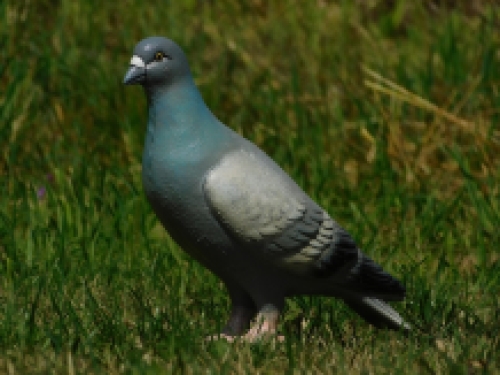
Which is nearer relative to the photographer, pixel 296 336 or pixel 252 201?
pixel 252 201

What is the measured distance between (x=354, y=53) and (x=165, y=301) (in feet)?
9.32

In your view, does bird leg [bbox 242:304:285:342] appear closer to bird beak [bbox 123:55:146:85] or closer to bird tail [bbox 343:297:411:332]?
bird tail [bbox 343:297:411:332]

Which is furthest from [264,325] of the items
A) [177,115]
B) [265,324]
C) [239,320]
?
[177,115]

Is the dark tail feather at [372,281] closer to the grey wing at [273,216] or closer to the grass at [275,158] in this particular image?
the grey wing at [273,216]

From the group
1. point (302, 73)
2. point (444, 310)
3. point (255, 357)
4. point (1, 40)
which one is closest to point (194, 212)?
point (255, 357)

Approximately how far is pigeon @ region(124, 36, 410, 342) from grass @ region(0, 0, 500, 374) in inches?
8.4

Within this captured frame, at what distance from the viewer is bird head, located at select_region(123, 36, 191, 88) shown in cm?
320

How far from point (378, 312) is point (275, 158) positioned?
1900mm

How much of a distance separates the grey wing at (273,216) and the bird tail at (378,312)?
19 centimetres

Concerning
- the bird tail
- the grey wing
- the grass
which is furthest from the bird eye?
the bird tail

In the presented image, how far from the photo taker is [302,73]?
20.1 feet

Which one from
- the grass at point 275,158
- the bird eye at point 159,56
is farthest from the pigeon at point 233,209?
the grass at point 275,158

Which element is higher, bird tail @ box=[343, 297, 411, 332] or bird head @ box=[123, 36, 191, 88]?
bird head @ box=[123, 36, 191, 88]

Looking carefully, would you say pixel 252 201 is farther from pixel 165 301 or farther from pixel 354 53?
pixel 354 53
